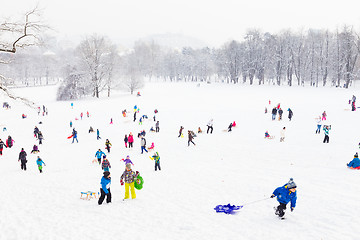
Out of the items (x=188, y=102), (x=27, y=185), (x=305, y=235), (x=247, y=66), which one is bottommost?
(x=27, y=185)

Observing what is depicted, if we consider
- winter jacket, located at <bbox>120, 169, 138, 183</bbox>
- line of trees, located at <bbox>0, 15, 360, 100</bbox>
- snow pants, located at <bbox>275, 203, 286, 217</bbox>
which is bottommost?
snow pants, located at <bbox>275, 203, 286, 217</bbox>

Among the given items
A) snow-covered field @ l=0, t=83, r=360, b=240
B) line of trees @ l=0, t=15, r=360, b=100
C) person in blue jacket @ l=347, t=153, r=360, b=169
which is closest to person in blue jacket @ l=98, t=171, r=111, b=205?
snow-covered field @ l=0, t=83, r=360, b=240

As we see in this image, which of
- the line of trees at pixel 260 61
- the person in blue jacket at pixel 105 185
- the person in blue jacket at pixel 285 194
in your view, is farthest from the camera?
the line of trees at pixel 260 61

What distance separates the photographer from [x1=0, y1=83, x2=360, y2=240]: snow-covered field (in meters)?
8.27

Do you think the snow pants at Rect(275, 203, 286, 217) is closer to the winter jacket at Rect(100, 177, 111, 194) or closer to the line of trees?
the winter jacket at Rect(100, 177, 111, 194)

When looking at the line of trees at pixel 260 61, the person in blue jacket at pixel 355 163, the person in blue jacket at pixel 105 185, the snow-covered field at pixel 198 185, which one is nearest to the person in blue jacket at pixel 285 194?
the snow-covered field at pixel 198 185

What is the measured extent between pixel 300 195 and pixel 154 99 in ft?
141

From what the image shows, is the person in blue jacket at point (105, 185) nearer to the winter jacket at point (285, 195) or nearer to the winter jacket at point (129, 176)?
the winter jacket at point (129, 176)

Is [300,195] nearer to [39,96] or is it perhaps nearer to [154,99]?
[154,99]

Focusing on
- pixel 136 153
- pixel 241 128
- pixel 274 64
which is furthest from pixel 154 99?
pixel 274 64

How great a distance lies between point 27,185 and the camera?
537 inches

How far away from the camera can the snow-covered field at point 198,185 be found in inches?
326

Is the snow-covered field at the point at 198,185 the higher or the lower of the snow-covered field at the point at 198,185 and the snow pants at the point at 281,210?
the lower

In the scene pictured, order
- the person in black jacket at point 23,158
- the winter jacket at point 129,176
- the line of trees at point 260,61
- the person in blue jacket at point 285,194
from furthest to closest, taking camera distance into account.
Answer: the line of trees at point 260,61 < the person in black jacket at point 23,158 < the winter jacket at point 129,176 < the person in blue jacket at point 285,194
